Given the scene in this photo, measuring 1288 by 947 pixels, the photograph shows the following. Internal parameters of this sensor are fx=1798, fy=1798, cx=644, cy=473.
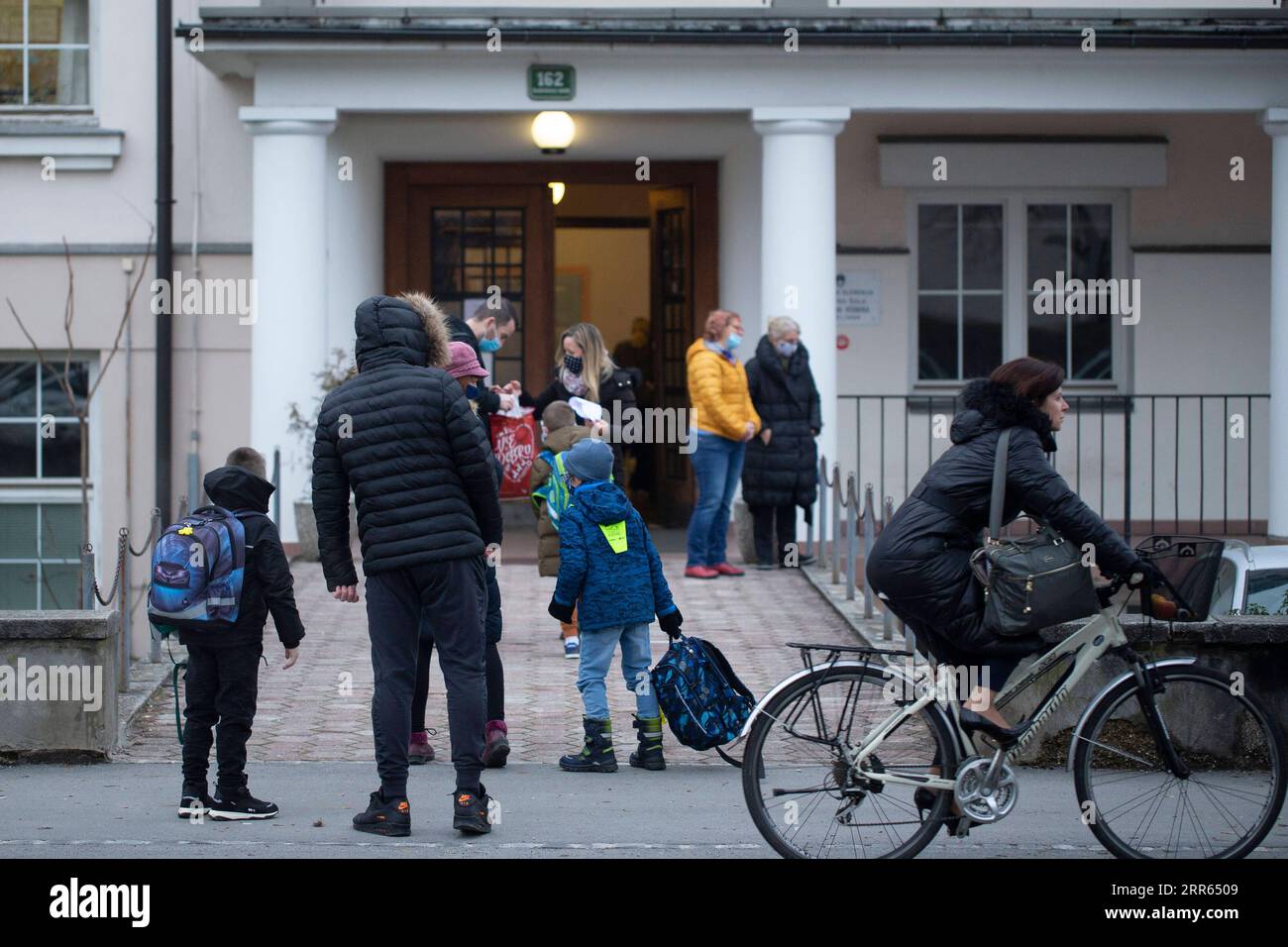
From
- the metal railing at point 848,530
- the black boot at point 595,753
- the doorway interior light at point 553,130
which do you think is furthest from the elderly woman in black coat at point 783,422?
the black boot at point 595,753

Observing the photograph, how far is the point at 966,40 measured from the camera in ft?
42.4

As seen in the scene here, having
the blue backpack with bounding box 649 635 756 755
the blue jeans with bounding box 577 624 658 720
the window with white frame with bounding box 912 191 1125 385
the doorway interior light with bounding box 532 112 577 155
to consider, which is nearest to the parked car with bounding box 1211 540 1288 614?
the blue backpack with bounding box 649 635 756 755

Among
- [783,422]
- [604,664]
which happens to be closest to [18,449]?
[783,422]

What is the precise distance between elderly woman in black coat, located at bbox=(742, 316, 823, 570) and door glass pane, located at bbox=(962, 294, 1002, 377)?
10.7 ft

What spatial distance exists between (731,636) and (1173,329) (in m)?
6.30

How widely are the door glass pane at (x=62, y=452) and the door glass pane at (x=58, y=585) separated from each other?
781mm

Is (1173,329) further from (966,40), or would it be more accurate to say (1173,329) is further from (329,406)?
(329,406)

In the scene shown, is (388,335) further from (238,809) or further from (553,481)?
(553,481)

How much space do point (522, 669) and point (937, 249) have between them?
6.82 m

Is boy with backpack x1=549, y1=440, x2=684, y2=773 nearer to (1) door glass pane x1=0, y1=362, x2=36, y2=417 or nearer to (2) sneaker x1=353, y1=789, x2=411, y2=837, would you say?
(2) sneaker x1=353, y1=789, x2=411, y2=837

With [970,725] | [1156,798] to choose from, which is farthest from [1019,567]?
[1156,798]

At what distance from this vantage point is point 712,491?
12.2 m

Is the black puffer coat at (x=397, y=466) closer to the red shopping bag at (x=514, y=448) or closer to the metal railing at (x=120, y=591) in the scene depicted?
the metal railing at (x=120, y=591)

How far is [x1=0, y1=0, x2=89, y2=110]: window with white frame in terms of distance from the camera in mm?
14359
